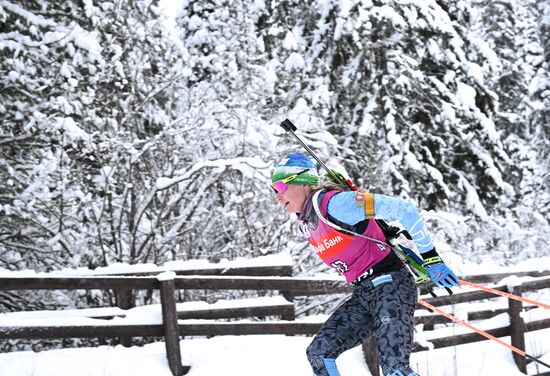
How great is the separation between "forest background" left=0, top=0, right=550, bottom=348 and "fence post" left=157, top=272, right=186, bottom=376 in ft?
8.49

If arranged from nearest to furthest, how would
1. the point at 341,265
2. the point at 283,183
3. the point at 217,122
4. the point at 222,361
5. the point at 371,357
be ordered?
the point at 283,183 < the point at 341,265 < the point at 222,361 < the point at 371,357 < the point at 217,122

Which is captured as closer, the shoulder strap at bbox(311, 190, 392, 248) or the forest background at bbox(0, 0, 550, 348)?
the shoulder strap at bbox(311, 190, 392, 248)

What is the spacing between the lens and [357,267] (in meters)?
3.89

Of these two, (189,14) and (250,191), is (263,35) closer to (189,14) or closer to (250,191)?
(189,14)

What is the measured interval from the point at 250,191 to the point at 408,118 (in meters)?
4.90

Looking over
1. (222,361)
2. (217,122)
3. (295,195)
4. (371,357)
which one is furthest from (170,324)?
(217,122)

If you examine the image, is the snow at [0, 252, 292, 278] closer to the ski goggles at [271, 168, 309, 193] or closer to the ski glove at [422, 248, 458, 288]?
the ski goggles at [271, 168, 309, 193]

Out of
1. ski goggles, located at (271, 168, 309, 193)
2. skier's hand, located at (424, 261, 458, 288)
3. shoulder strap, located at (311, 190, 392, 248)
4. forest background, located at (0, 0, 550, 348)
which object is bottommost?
skier's hand, located at (424, 261, 458, 288)

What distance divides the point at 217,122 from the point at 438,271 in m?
7.32

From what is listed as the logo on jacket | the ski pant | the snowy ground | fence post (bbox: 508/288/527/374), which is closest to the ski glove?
the ski pant

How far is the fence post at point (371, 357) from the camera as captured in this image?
249 inches

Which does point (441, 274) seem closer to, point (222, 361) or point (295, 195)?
point (295, 195)

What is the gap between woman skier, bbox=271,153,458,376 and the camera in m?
3.56

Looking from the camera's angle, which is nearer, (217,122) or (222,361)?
(222,361)
